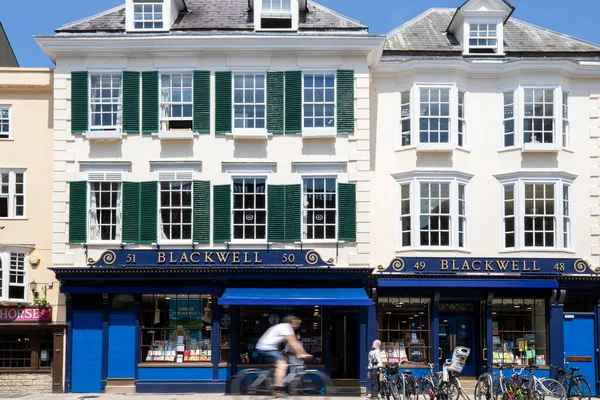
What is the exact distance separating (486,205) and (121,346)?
39.4 ft

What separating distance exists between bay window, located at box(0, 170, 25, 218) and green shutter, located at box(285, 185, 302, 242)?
817 cm

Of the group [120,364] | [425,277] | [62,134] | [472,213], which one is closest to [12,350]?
[120,364]

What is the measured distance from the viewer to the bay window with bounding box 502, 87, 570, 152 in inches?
1091

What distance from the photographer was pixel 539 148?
1082 inches

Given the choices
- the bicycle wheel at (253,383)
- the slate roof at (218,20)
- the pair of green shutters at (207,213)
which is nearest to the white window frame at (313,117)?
the slate roof at (218,20)

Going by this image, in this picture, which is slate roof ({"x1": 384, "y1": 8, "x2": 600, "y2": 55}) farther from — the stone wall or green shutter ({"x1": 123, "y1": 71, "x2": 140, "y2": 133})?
the stone wall

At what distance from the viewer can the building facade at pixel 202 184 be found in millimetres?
26703

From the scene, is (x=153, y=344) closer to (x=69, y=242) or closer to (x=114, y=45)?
(x=69, y=242)

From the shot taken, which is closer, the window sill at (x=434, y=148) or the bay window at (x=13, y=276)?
the bay window at (x=13, y=276)

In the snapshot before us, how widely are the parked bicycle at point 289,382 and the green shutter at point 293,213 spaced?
351 inches

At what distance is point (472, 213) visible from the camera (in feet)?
91.8

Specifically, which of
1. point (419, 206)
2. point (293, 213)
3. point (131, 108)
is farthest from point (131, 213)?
point (419, 206)

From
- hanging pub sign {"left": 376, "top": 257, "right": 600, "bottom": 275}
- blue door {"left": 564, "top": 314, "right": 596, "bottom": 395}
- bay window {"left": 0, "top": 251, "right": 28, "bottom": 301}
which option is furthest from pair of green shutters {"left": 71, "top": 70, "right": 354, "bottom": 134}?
blue door {"left": 564, "top": 314, "right": 596, "bottom": 395}

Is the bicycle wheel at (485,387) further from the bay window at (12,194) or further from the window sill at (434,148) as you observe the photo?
the bay window at (12,194)
